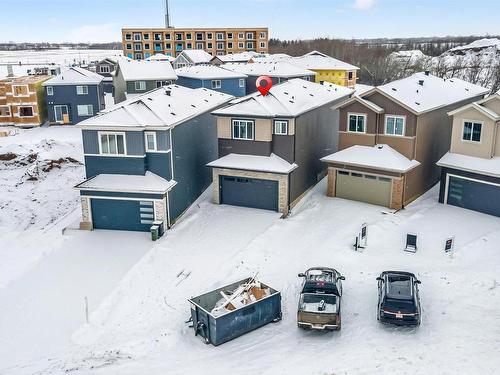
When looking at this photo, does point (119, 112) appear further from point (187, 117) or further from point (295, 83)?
point (295, 83)

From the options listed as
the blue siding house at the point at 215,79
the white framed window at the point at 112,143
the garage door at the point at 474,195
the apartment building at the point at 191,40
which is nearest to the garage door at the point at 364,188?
the garage door at the point at 474,195

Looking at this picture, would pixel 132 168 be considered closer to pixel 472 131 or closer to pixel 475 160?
pixel 475 160

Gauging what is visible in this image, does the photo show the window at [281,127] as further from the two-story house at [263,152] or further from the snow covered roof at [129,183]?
the snow covered roof at [129,183]

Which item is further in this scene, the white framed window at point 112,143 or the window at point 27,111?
the window at point 27,111

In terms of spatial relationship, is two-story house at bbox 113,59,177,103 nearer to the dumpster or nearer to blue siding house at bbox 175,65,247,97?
blue siding house at bbox 175,65,247,97

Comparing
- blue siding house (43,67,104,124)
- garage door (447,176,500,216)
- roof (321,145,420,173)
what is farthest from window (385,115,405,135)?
blue siding house (43,67,104,124)

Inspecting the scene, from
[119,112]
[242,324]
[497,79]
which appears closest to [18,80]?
[119,112]
